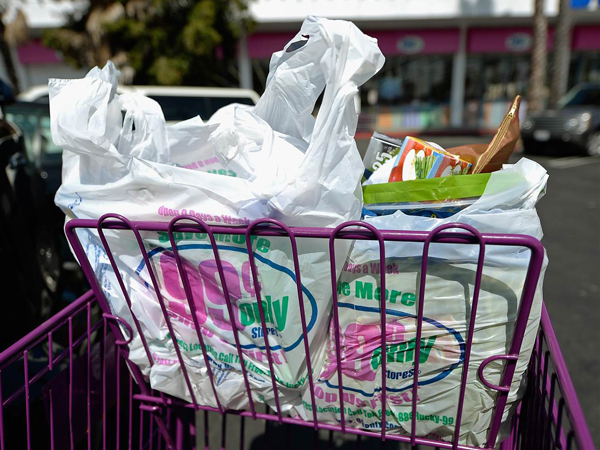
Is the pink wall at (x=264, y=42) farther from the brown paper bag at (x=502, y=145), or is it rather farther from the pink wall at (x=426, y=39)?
the brown paper bag at (x=502, y=145)

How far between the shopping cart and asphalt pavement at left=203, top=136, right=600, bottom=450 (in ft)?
1.59

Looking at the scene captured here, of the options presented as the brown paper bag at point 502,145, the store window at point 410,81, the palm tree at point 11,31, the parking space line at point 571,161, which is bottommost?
the parking space line at point 571,161

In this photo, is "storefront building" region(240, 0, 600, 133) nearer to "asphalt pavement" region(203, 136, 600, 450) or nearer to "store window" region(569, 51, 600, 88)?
"store window" region(569, 51, 600, 88)

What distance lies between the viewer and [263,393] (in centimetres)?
132

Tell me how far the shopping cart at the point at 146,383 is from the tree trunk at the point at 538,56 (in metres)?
12.6

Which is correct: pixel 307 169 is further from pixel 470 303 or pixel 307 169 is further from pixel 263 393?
pixel 263 393

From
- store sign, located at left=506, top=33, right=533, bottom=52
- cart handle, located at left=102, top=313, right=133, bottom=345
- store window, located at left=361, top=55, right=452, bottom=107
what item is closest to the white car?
cart handle, located at left=102, top=313, right=133, bottom=345

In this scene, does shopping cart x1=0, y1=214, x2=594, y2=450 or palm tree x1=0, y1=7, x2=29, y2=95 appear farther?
palm tree x1=0, y1=7, x2=29, y2=95

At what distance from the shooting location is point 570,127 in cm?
950

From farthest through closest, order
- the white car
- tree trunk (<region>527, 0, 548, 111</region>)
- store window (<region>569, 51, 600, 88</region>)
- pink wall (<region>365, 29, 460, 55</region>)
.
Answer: store window (<region>569, 51, 600, 88</region>), pink wall (<region>365, 29, 460, 55</region>), tree trunk (<region>527, 0, 548, 111</region>), the white car

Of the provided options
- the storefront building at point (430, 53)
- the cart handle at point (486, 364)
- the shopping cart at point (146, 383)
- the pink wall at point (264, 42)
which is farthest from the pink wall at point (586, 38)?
the cart handle at point (486, 364)

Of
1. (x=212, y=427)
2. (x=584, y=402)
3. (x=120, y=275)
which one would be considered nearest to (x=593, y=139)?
(x=584, y=402)

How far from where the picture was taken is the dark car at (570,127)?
9.47m

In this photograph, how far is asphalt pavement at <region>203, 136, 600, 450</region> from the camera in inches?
88.7
